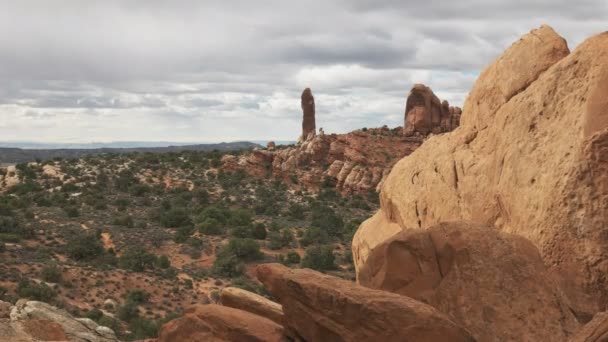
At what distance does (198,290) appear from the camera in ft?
128

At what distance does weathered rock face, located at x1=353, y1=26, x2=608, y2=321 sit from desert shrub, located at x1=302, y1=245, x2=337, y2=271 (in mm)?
30276

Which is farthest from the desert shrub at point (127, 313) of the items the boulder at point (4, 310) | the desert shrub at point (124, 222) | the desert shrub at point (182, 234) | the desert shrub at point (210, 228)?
the desert shrub at point (124, 222)

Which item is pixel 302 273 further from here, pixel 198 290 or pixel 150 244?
pixel 150 244

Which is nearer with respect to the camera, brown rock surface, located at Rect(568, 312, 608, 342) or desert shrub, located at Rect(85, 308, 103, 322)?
brown rock surface, located at Rect(568, 312, 608, 342)

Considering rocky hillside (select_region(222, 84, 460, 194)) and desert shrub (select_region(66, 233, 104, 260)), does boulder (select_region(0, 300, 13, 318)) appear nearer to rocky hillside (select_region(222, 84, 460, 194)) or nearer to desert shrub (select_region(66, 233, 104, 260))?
desert shrub (select_region(66, 233, 104, 260))

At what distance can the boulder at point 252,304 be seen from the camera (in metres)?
13.0

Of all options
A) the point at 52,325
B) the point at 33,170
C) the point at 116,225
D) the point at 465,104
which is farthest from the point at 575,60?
Answer: the point at 33,170

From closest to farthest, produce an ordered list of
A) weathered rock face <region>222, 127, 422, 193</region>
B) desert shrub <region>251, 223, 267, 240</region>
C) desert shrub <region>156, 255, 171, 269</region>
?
desert shrub <region>156, 255, 171, 269</region> → desert shrub <region>251, 223, 267, 240</region> → weathered rock face <region>222, 127, 422, 193</region>

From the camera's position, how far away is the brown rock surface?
24.6 feet

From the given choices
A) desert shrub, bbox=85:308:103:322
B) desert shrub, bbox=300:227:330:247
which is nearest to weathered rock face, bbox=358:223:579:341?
→ desert shrub, bbox=85:308:103:322

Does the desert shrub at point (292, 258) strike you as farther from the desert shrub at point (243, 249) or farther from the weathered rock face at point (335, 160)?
the weathered rock face at point (335, 160)

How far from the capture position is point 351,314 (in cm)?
982

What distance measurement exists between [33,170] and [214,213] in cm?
3422

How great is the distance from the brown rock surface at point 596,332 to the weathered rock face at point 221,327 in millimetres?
5666
